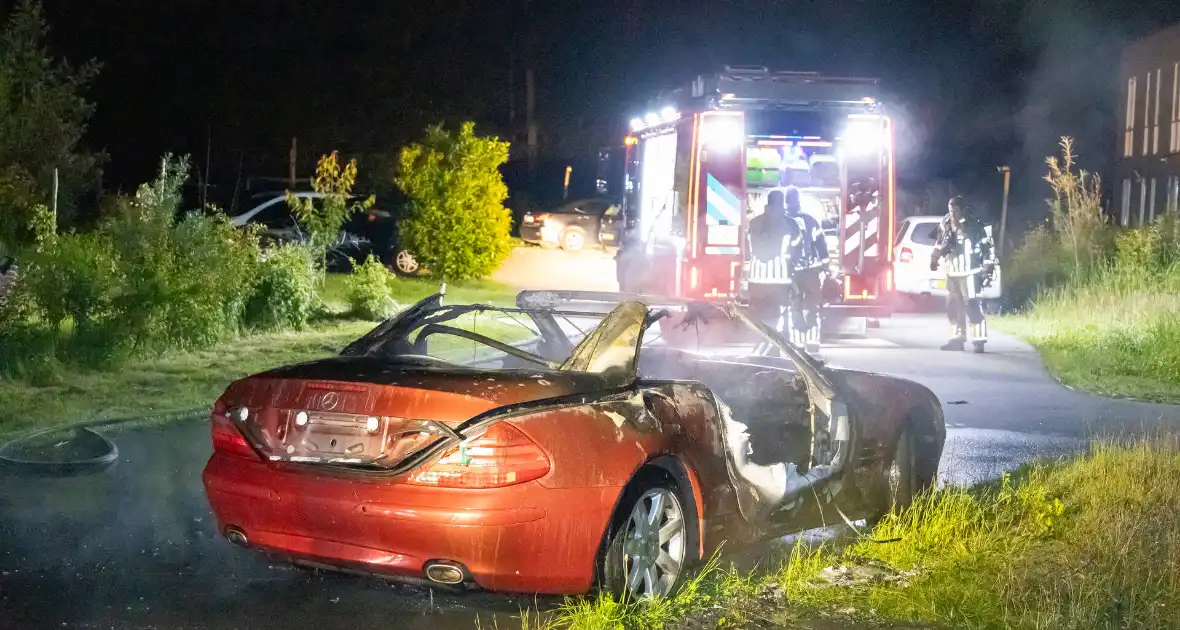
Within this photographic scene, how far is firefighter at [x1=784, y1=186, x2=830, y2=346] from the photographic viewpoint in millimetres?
14648

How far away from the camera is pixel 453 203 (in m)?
19.3

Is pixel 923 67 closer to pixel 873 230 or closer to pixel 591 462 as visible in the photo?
pixel 873 230

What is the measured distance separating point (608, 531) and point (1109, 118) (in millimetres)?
38750

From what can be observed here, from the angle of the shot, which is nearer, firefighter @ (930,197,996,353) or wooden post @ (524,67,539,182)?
firefighter @ (930,197,996,353)

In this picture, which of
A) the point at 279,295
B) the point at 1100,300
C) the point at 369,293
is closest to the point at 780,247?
the point at 1100,300

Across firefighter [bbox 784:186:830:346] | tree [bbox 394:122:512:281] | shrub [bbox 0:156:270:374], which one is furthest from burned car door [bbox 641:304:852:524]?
tree [bbox 394:122:512:281]

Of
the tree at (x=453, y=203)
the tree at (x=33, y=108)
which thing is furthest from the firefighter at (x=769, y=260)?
the tree at (x=33, y=108)

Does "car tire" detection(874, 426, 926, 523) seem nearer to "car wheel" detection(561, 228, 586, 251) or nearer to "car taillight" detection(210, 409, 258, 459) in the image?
"car taillight" detection(210, 409, 258, 459)

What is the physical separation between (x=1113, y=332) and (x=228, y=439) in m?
12.4

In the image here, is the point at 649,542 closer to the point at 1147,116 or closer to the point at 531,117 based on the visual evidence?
the point at 1147,116

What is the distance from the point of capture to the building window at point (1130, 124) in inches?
1372

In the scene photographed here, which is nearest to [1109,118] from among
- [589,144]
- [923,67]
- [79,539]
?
[923,67]

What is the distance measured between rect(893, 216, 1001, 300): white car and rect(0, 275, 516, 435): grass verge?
368 inches

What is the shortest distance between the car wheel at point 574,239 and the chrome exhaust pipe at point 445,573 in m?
27.5
